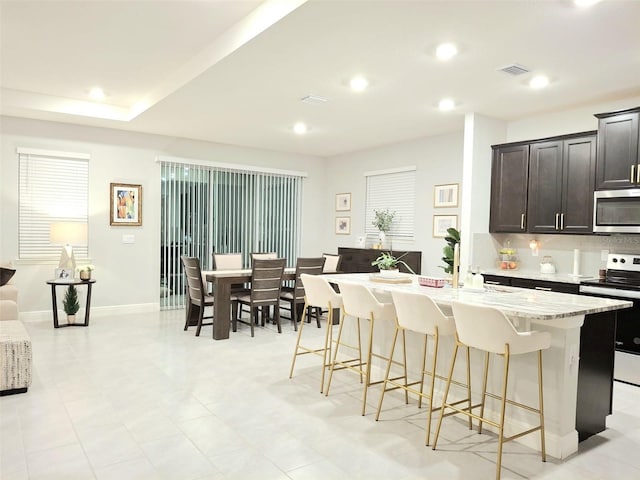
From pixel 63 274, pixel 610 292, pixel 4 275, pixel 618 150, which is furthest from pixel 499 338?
pixel 63 274

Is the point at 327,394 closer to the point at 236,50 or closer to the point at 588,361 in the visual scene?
the point at 588,361

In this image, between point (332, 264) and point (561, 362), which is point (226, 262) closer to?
point (332, 264)

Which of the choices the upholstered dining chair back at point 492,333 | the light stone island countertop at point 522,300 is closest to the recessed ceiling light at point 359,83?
the light stone island countertop at point 522,300

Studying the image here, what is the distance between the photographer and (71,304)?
600cm

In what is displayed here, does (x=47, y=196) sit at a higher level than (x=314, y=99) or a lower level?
lower

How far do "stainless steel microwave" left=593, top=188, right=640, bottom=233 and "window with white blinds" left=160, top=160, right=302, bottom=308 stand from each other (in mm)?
5242

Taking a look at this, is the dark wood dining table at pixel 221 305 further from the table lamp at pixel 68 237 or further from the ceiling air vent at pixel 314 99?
the ceiling air vent at pixel 314 99

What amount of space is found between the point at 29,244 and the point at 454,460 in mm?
6021

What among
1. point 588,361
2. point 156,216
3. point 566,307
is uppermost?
point 156,216

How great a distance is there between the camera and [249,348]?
5.16 meters

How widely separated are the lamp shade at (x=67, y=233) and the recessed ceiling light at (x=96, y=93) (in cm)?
162

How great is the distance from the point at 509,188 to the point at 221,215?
Answer: 457 cm

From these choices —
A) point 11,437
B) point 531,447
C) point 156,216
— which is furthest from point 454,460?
point 156,216

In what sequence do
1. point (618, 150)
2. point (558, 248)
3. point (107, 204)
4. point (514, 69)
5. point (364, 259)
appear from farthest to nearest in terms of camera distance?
1. point (364, 259)
2. point (107, 204)
3. point (558, 248)
4. point (618, 150)
5. point (514, 69)
